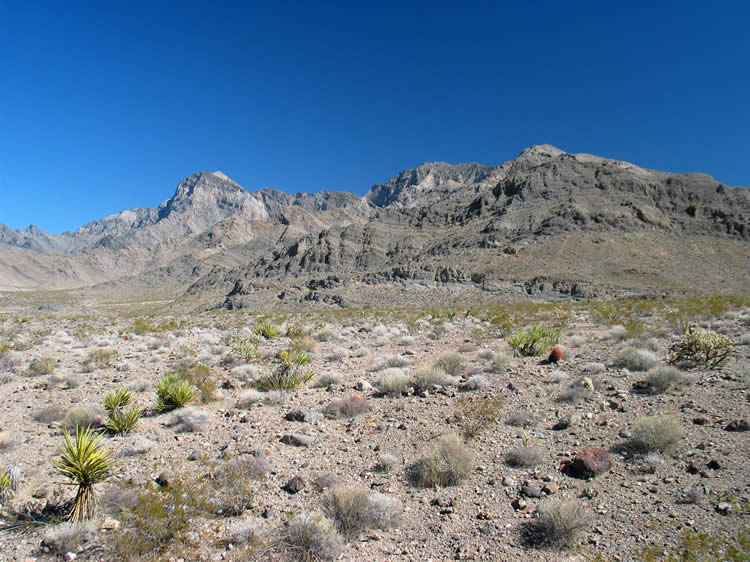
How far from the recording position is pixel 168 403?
27.2 ft

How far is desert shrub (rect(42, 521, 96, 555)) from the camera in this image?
384cm

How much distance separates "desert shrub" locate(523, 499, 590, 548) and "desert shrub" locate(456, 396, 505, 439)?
2.12 meters

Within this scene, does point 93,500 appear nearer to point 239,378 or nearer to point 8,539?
point 8,539

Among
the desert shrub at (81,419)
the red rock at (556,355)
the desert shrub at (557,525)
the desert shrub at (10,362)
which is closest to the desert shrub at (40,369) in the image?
the desert shrub at (10,362)

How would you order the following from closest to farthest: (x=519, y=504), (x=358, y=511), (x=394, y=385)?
(x=358, y=511) → (x=519, y=504) → (x=394, y=385)

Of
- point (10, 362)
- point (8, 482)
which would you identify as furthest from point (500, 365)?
point (10, 362)

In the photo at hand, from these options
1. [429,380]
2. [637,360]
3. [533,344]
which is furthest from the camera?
[533,344]

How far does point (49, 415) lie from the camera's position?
7594 mm

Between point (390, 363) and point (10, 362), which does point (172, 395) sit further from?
point (10, 362)

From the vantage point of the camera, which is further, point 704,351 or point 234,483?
point 704,351

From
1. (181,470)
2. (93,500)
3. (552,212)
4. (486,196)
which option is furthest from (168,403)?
(486,196)

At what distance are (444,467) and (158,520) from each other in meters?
3.25

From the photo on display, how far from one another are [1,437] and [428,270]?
57339 mm

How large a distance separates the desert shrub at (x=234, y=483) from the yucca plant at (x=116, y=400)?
10.8 ft
